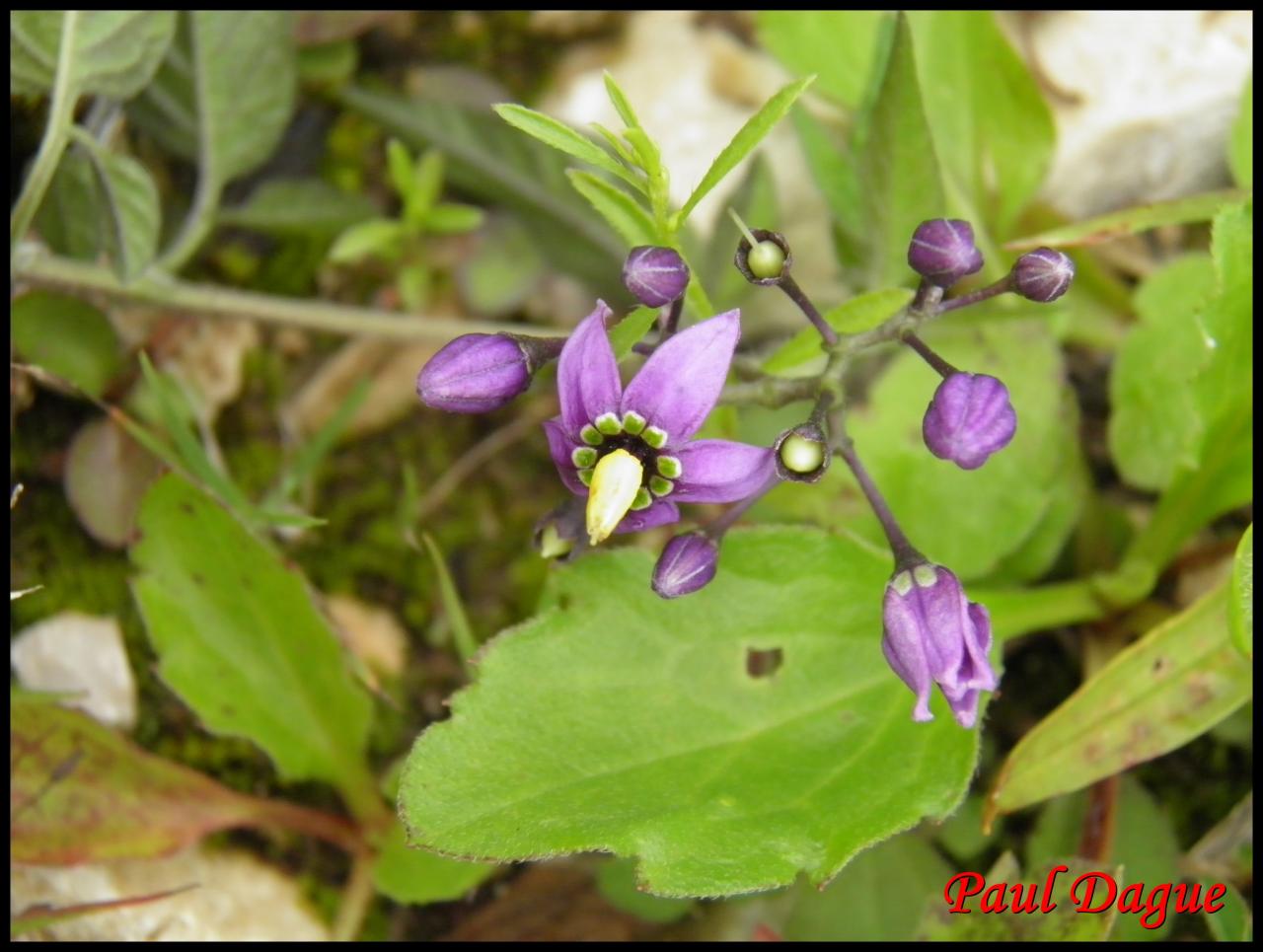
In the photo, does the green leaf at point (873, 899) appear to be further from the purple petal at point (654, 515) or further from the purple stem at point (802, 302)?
the purple stem at point (802, 302)

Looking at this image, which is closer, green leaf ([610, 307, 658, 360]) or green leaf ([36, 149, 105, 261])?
green leaf ([610, 307, 658, 360])

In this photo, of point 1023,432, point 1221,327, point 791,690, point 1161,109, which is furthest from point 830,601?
point 1161,109

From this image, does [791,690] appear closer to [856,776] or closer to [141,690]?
[856,776]

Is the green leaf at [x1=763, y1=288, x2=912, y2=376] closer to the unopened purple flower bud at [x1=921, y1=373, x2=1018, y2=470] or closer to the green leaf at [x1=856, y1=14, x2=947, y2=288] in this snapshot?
the unopened purple flower bud at [x1=921, y1=373, x2=1018, y2=470]

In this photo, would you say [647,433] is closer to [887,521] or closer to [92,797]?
[887,521]

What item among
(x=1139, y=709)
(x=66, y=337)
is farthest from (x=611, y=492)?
(x=66, y=337)

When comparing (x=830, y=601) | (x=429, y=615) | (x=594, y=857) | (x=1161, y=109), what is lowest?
(x=594, y=857)

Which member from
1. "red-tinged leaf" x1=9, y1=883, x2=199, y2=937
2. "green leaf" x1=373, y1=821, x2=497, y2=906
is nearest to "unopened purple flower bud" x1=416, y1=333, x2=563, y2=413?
"green leaf" x1=373, y1=821, x2=497, y2=906
